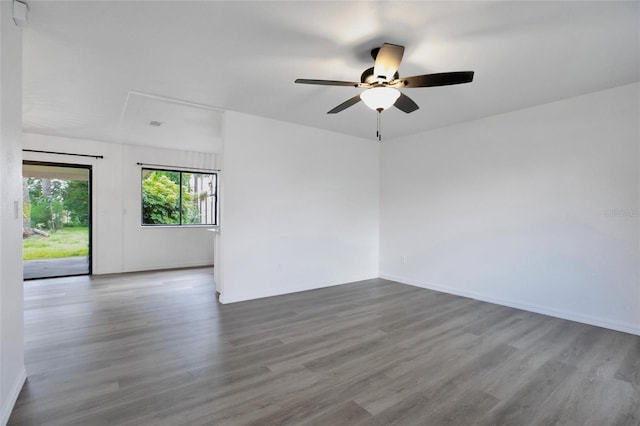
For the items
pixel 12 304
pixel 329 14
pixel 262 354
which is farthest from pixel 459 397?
pixel 12 304

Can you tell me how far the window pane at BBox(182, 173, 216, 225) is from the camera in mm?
7020

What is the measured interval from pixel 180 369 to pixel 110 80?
2900mm

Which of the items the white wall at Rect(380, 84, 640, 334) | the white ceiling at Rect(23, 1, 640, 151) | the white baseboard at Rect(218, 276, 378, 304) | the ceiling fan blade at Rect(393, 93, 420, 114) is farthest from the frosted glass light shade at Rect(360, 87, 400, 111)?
the white baseboard at Rect(218, 276, 378, 304)

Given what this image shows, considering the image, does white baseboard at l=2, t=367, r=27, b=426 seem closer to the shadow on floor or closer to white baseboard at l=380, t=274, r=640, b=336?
the shadow on floor

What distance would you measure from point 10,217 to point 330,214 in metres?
3.92

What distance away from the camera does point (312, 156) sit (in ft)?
16.4

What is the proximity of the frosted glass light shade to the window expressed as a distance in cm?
554

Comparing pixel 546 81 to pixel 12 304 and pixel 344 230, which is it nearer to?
pixel 344 230

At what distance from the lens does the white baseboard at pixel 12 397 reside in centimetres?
174

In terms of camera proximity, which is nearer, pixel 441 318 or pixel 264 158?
pixel 441 318

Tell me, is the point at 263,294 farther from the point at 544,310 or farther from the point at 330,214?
the point at 544,310

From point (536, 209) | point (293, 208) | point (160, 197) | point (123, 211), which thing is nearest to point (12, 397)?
point (293, 208)

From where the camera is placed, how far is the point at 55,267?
19.6 ft

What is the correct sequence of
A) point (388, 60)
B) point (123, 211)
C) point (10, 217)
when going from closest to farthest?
point (10, 217)
point (388, 60)
point (123, 211)
